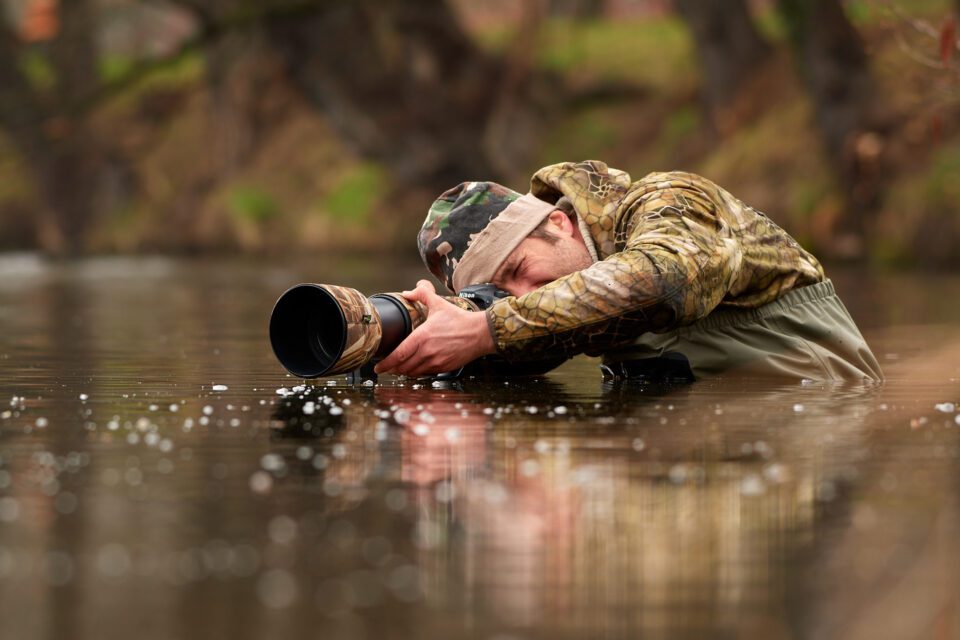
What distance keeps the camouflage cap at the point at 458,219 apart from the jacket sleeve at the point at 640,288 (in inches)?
15.3

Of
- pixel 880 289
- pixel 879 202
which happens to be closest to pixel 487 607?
pixel 880 289

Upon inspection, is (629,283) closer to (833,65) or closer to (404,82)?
(833,65)

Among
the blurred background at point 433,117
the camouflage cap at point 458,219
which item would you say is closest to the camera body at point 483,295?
the camouflage cap at point 458,219

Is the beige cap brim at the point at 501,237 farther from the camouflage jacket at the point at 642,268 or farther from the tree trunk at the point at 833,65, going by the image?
the tree trunk at the point at 833,65

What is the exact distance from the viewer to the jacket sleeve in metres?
4.35

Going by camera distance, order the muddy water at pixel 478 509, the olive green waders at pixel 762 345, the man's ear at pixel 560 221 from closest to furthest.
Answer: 1. the muddy water at pixel 478 509
2. the man's ear at pixel 560 221
3. the olive green waders at pixel 762 345

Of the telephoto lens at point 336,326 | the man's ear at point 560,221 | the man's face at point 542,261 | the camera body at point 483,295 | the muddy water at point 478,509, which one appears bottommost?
the muddy water at point 478,509

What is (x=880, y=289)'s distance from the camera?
11.5 metres

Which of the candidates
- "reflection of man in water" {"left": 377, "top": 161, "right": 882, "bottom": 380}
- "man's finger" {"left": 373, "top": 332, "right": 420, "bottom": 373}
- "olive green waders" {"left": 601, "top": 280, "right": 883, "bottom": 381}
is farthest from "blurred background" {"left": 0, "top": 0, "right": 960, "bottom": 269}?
"man's finger" {"left": 373, "top": 332, "right": 420, "bottom": 373}

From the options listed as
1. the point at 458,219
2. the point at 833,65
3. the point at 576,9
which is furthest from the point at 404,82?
the point at 458,219

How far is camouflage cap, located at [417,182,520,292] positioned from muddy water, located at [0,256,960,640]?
0.42 metres

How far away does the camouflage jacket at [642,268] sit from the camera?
437cm

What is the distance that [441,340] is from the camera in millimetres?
4477

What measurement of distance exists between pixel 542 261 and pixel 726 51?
57.3 ft
